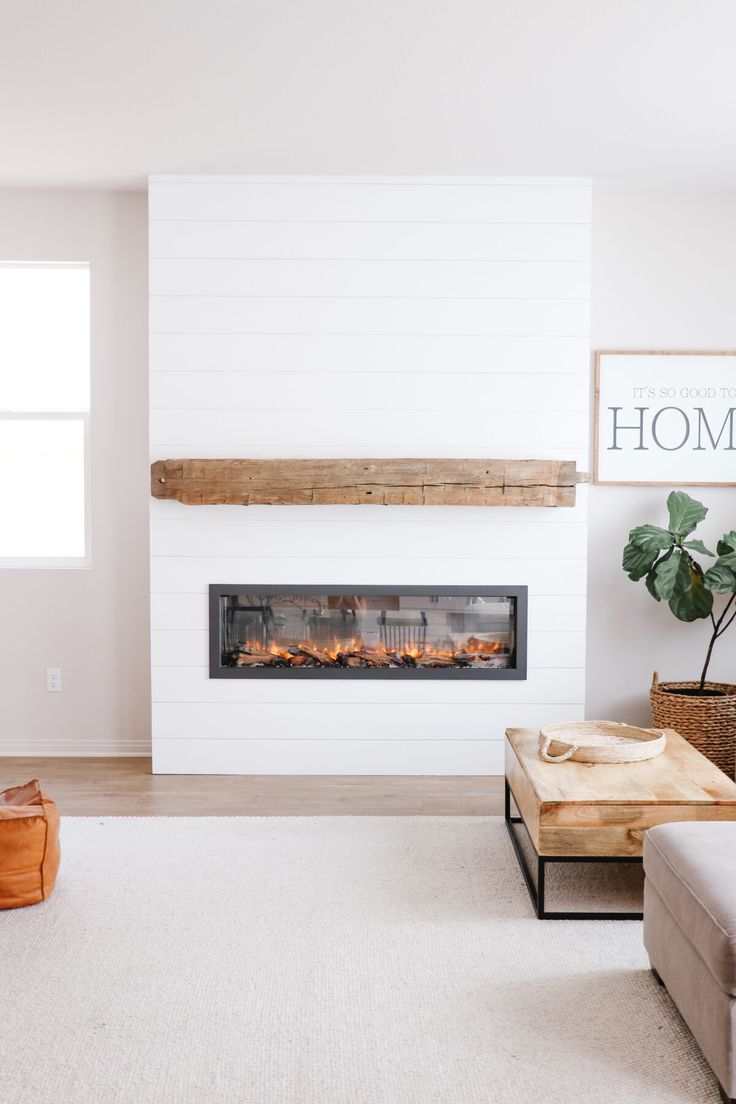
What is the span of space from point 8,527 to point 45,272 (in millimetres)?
1253

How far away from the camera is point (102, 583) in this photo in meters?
4.46

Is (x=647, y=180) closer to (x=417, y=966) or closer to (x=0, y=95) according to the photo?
(x=0, y=95)

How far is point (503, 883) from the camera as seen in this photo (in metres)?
2.90

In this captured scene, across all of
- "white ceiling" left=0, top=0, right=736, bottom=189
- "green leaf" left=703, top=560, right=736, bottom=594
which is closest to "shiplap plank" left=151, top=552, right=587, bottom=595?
"green leaf" left=703, top=560, right=736, bottom=594

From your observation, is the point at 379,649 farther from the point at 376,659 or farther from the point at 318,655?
the point at 318,655

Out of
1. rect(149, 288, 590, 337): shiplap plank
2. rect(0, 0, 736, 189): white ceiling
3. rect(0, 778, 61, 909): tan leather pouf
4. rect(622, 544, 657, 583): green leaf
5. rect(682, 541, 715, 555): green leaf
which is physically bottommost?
rect(0, 778, 61, 909): tan leather pouf

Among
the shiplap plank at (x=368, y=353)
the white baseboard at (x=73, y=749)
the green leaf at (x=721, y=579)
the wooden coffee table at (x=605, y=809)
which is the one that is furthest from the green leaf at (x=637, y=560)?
the white baseboard at (x=73, y=749)

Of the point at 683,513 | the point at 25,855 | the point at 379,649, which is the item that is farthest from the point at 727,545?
the point at 25,855

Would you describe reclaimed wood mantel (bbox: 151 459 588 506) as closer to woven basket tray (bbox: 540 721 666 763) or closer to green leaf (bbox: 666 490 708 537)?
green leaf (bbox: 666 490 708 537)

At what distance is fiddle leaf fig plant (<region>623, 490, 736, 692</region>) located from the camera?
3918mm

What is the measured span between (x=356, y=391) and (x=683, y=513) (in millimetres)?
1534

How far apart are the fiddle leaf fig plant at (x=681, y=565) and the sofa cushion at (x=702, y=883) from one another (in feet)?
5.90

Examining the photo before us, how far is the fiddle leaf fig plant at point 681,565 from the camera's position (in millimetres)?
3918

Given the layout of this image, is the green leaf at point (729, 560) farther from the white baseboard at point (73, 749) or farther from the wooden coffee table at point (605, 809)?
the white baseboard at point (73, 749)
